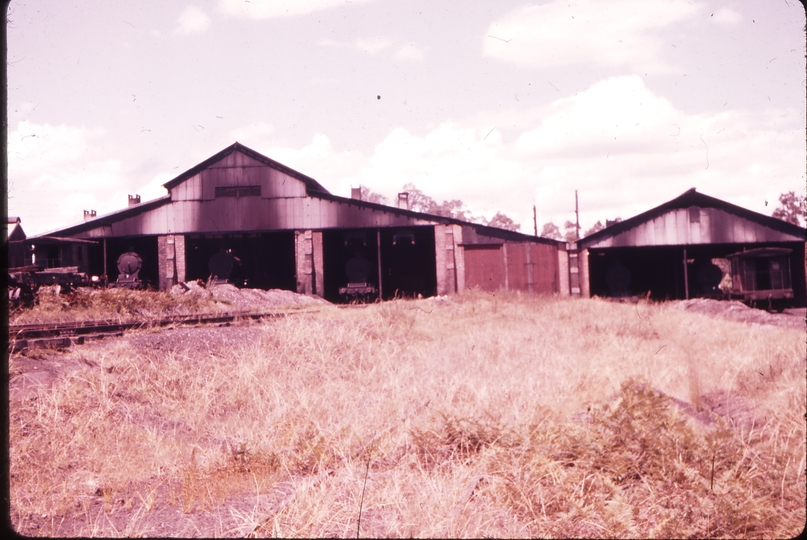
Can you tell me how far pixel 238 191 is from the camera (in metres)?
25.1

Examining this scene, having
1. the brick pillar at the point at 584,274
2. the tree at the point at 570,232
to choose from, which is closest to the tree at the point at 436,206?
the tree at the point at 570,232

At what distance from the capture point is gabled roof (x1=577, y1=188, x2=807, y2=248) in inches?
955

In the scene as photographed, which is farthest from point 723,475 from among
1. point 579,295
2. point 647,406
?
point 579,295

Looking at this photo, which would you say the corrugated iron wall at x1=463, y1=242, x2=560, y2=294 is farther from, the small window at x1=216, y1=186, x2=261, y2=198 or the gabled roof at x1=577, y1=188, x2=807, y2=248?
the small window at x1=216, y1=186, x2=261, y2=198

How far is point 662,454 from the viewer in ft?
15.1

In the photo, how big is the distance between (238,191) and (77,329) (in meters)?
15.2

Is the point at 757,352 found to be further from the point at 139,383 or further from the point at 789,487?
the point at 139,383

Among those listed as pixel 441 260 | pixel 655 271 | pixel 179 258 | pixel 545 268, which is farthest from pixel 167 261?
pixel 655 271

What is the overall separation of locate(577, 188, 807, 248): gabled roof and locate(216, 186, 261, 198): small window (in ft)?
47.4

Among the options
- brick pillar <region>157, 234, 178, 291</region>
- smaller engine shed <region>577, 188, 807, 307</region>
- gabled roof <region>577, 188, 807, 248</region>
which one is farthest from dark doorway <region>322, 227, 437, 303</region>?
gabled roof <region>577, 188, 807, 248</region>

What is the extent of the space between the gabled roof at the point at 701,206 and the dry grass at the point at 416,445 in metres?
16.7

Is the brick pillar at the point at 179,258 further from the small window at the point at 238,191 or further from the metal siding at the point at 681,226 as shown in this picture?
the metal siding at the point at 681,226

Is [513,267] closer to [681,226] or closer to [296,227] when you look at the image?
[681,226]

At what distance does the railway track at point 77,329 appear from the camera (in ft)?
27.5
